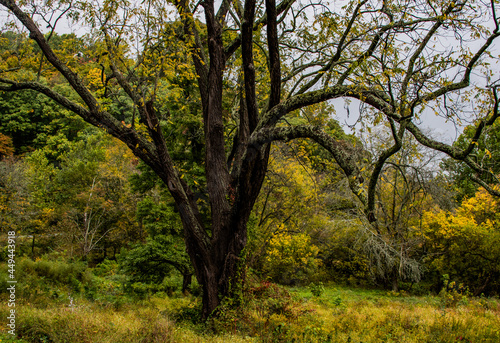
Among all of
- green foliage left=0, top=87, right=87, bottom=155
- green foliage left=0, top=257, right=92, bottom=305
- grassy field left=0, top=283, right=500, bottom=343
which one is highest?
green foliage left=0, top=87, right=87, bottom=155

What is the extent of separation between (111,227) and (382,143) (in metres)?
17.8

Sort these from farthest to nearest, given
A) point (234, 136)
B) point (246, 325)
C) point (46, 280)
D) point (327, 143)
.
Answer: point (46, 280)
point (234, 136)
point (246, 325)
point (327, 143)

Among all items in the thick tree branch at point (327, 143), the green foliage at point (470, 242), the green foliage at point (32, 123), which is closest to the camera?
the thick tree branch at point (327, 143)

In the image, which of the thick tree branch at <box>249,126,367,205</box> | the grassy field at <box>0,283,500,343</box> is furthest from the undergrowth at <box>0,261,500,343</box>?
the thick tree branch at <box>249,126,367,205</box>

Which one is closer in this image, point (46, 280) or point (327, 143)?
point (327, 143)

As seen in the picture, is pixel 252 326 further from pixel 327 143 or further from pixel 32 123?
pixel 32 123

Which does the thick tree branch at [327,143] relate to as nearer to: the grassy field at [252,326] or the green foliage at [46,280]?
the grassy field at [252,326]

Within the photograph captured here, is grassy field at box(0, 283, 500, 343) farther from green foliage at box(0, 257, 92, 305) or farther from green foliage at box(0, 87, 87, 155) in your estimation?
green foliage at box(0, 87, 87, 155)

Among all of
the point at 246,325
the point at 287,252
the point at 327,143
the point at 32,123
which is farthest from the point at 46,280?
the point at 32,123

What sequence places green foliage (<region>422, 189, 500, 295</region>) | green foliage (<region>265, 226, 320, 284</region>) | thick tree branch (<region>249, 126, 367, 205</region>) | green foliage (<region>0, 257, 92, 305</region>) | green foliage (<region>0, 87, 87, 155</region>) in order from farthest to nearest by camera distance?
green foliage (<region>0, 87, 87, 155</region>) < green foliage (<region>265, 226, 320, 284</region>) < green foliage (<region>422, 189, 500, 295</region>) < green foliage (<region>0, 257, 92, 305</region>) < thick tree branch (<region>249, 126, 367, 205</region>)

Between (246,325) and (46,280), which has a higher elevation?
(246,325)

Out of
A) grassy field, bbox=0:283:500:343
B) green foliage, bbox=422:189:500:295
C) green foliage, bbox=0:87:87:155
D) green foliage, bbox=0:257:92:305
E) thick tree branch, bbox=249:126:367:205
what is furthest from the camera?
green foliage, bbox=0:87:87:155

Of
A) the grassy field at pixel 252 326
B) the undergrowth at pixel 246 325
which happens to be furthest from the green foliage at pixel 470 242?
the grassy field at pixel 252 326

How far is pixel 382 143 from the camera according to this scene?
14.0 metres
